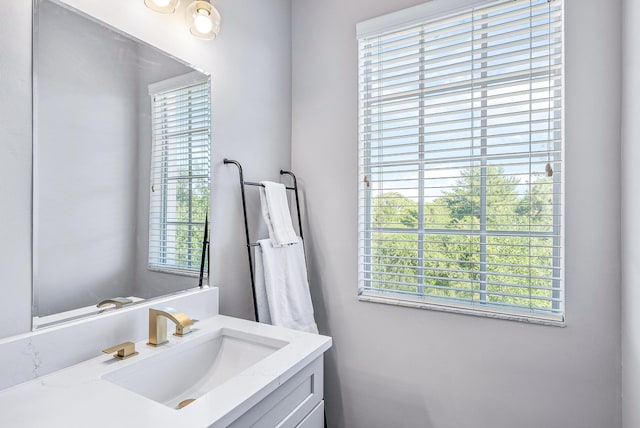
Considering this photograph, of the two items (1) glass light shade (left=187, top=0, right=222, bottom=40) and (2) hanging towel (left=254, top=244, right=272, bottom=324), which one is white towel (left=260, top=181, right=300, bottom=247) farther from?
(1) glass light shade (left=187, top=0, right=222, bottom=40)

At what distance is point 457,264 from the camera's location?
150 cm

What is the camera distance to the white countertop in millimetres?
658

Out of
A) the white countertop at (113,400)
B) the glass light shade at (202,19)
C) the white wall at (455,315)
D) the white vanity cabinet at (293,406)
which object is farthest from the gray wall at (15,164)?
the white wall at (455,315)

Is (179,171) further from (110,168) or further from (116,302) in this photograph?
(116,302)

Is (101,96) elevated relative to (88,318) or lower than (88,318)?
elevated

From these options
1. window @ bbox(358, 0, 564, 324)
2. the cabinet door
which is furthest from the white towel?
the cabinet door

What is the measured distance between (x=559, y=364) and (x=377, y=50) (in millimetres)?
1592

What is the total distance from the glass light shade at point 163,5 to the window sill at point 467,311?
1.44 meters

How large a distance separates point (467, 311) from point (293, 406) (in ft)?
2.88

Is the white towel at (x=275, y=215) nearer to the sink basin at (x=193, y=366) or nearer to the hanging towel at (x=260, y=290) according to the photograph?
the hanging towel at (x=260, y=290)

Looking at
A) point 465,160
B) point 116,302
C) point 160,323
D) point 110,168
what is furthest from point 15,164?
point 465,160

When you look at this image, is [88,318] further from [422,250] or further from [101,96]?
[422,250]

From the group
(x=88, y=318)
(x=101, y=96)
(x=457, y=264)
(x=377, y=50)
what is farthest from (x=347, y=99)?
(x=88, y=318)

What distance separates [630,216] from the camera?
1083mm
